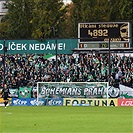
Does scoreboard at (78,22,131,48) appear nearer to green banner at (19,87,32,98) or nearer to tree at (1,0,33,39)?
green banner at (19,87,32,98)

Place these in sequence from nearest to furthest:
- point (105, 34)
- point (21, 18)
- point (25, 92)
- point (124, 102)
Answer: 1. point (124, 102)
2. point (25, 92)
3. point (105, 34)
4. point (21, 18)

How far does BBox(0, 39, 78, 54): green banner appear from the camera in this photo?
57062 mm

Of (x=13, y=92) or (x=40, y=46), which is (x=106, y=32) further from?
(x=13, y=92)

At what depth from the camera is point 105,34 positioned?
54.8 meters

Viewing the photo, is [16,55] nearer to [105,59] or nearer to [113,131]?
[105,59]

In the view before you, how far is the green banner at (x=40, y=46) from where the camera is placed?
57062 mm

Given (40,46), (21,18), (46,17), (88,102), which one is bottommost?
(88,102)

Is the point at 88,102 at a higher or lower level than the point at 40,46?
lower

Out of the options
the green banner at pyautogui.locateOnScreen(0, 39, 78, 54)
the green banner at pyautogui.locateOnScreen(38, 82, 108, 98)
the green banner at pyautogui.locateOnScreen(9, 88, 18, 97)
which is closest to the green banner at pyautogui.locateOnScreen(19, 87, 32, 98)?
the green banner at pyautogui.locateOnScreen(9, 88, 18, 97)

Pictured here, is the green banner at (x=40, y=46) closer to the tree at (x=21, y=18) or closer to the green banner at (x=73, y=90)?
the tree at (x=21, y=18)

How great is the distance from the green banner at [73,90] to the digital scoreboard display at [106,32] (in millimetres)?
9014

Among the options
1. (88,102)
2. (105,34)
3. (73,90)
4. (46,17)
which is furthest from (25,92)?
(46,17)

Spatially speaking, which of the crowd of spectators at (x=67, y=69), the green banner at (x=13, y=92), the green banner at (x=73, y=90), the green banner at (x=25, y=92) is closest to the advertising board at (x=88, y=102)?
the green banner at (x=73, y=90)

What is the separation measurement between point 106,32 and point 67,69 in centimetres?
535
